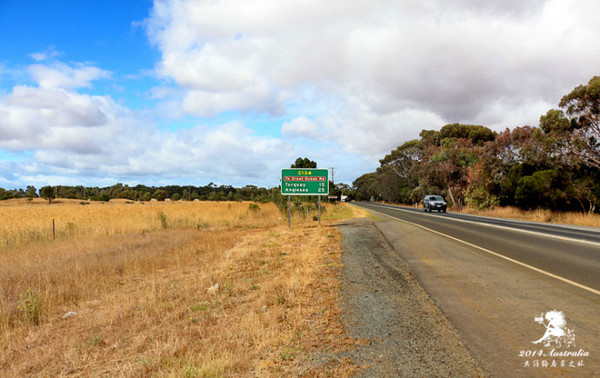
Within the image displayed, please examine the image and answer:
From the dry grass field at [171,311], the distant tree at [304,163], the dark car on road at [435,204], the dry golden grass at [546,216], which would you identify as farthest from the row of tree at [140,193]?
the dry grass field at [171,311]

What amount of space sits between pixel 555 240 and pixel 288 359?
541 inches

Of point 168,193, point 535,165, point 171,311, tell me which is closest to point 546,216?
point 535,165

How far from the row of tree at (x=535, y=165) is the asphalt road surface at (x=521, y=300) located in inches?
654

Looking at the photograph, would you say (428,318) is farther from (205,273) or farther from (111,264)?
(111,264)

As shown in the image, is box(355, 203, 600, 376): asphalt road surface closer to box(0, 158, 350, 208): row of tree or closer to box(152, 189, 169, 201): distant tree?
box(0, 158, 350, 208): row of tree

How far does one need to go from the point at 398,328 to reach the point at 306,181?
15177mm

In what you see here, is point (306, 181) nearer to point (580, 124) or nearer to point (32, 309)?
point (32, 309)

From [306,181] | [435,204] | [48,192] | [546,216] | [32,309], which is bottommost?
[32,309]

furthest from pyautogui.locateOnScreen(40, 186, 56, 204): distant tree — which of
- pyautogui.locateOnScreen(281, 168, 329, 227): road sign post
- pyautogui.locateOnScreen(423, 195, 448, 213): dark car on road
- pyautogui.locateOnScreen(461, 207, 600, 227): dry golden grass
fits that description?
pyautogui.locateOnScreen(461, 207, 600, 227): dry golden grass

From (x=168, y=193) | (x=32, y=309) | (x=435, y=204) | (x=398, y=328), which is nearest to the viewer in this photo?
(x=398, y=328)

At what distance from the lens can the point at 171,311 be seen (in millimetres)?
6270

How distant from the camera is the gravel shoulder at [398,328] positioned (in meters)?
3.55

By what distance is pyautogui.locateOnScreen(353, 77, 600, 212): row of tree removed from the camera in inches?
947

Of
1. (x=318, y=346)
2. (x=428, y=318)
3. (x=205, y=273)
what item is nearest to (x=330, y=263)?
(x=205, y=273)
